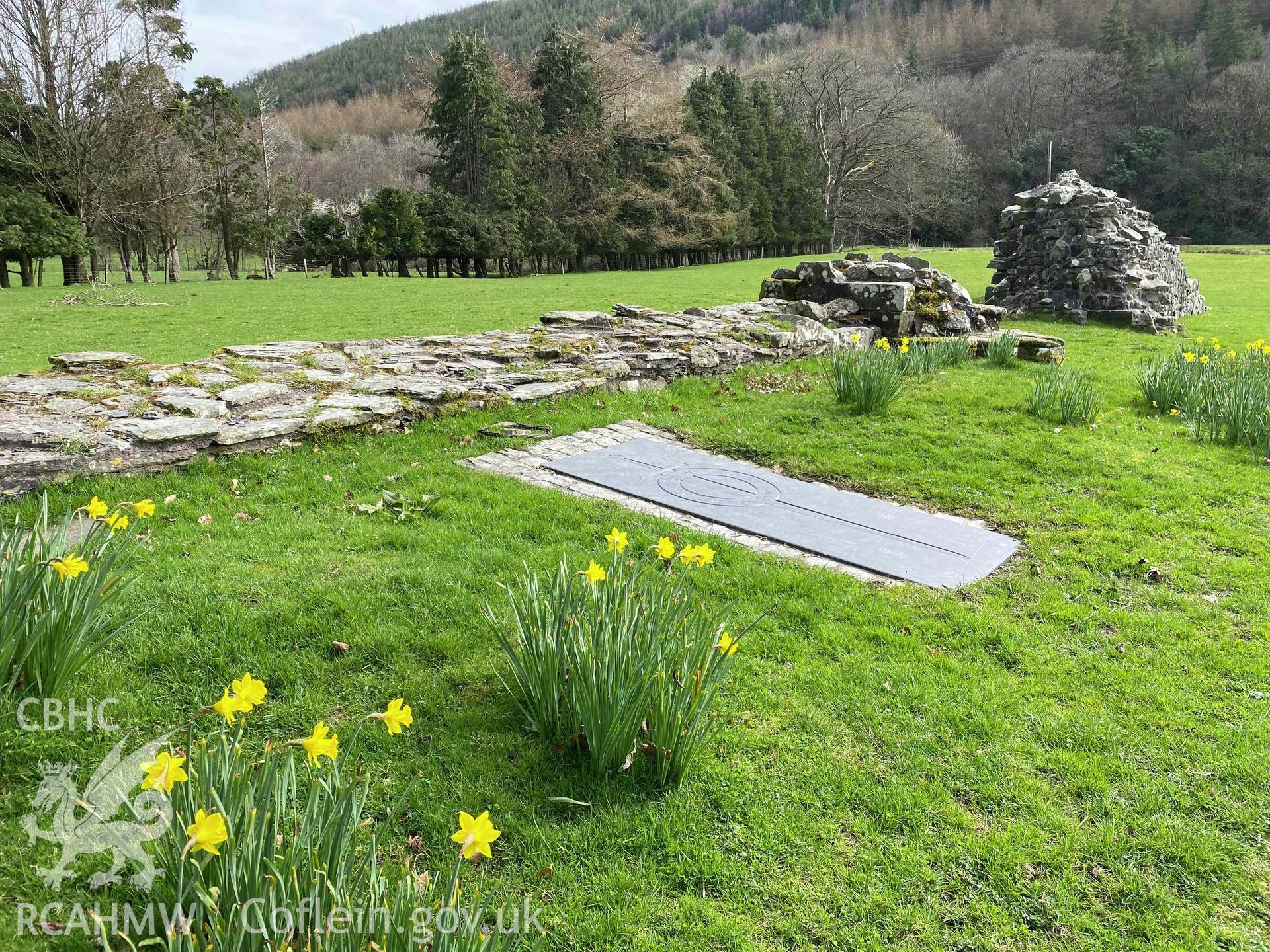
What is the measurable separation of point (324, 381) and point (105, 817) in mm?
4895

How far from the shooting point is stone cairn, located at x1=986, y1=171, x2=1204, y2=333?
520 inches

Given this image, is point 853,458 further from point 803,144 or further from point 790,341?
point 803,144

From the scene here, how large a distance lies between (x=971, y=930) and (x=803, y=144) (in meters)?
52.3

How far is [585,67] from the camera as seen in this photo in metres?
36.4

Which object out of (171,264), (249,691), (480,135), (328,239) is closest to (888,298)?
(249,691)

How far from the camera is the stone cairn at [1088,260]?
13.2 metres

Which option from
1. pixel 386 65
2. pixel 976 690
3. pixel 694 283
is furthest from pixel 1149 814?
pixel 386 65

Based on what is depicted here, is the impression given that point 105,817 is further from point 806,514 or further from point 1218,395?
point 1218,395

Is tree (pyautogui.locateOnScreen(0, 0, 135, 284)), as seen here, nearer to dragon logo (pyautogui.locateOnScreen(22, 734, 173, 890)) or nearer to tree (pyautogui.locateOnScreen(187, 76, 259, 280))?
tree (pyautogui.locateOnScreen(187, 76, 259, 280))

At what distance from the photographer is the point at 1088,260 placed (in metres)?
13.6

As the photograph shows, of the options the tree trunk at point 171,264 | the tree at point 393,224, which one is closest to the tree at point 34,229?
the tree trunk at point 171,264

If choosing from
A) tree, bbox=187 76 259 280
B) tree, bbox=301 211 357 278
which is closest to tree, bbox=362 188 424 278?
tree, bbox=301 211 357 278

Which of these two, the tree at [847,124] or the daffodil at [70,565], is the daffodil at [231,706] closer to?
the daffodil at [70,565]

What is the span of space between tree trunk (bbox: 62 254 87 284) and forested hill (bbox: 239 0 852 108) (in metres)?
42.1
